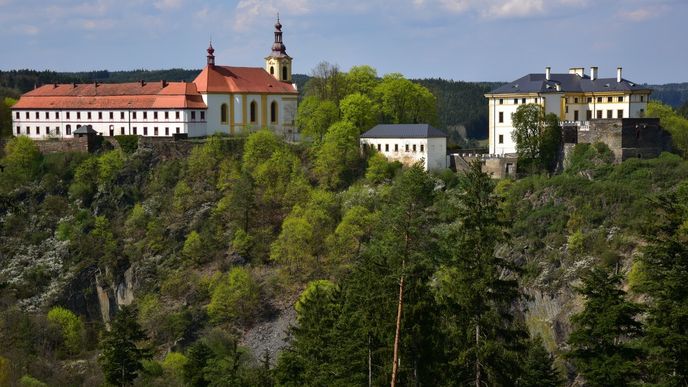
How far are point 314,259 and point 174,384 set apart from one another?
58.5 ft

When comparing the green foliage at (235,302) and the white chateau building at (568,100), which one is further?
the white chateau building at (568,100)

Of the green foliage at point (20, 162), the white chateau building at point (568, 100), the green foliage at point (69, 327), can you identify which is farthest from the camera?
the green foliage at point (20, 162)

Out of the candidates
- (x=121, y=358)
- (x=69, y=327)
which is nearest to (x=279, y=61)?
(x=69, y=327)

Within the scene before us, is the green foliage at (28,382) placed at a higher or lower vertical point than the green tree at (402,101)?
lower

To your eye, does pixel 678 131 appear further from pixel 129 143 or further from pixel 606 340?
pixel 129 143

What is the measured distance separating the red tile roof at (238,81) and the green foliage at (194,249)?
14113mm

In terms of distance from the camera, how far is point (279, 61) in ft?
279

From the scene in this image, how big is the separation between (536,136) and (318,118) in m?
16.5

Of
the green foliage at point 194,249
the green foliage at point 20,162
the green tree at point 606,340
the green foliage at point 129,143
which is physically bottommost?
the green foliage at point 194,249

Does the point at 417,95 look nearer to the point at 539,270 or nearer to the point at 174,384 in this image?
the point at 539,270

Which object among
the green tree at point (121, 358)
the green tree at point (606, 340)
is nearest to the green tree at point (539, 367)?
the green tree at point (606, 340)

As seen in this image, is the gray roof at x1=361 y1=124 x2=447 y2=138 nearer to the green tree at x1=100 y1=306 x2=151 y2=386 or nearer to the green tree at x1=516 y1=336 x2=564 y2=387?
the green tree at x1=100 y1=306 x2=151 y2=386

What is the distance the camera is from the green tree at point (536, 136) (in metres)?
64.6

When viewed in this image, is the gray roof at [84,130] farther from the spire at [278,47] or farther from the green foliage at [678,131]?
the green foliage at [678,131]
